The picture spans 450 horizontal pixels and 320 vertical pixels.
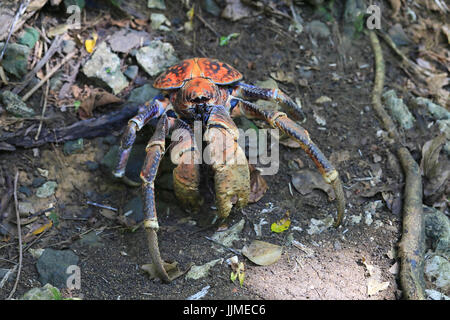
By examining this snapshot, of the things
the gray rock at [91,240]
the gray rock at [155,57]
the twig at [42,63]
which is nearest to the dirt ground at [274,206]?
the gray rock at [91,240]

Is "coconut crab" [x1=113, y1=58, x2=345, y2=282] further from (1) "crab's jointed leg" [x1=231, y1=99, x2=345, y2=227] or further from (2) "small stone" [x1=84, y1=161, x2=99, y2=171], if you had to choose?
(2) "small stone" [x1=84, y1=161, x2=99, y2=171]

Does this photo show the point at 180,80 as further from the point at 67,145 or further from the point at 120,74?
the point at 67,145

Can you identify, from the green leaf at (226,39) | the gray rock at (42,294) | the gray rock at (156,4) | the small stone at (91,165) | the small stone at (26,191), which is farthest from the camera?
the gray rock at (156,4)

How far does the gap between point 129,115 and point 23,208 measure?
1.17 meters

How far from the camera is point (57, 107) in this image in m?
3.97

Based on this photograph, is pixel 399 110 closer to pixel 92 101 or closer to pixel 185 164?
pixel 185 164

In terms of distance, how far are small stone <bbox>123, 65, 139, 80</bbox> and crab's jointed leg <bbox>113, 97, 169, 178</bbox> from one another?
2.23 ft

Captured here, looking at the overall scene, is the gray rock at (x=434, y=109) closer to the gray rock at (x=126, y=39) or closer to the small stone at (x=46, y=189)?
the gray rock at (x=126, y=39)

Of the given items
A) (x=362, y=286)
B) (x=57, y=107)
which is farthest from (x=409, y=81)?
(x=57, y=107)

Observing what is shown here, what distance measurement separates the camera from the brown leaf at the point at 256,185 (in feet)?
11.7

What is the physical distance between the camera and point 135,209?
3.67 m

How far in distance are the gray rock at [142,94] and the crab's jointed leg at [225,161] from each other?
3.33ft

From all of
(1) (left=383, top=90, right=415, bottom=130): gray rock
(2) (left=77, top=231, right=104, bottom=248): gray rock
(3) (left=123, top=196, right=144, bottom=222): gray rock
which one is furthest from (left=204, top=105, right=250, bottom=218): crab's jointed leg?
(1) (left=383, top=90, right=415, bottom=130): gray rock

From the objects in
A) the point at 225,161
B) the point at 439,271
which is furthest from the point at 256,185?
the point at 439,271
